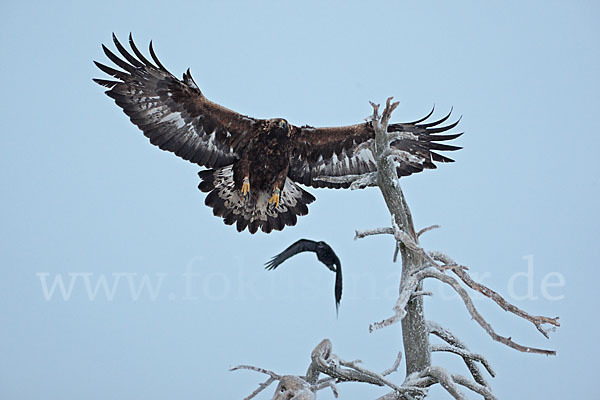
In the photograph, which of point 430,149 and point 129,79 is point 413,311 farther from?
point 129,79

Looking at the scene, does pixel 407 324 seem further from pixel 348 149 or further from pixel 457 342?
pixel 348 149

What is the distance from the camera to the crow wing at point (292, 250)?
9.41 ft

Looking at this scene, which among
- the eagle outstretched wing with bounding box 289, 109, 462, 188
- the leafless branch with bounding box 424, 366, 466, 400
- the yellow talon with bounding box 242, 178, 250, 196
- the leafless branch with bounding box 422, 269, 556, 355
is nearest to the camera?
the leafless branch with bounding box 422, 269, 556, 355

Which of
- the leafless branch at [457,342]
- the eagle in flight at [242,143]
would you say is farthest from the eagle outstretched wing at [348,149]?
the leafless branch at [457,342]

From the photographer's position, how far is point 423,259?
266 cm

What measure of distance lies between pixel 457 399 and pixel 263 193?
5.91 ft

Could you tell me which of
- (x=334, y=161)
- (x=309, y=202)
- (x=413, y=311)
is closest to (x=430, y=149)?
(x=334, y=161)

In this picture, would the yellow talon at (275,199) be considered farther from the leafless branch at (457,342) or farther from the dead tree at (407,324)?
the leafless branch at (457,342)

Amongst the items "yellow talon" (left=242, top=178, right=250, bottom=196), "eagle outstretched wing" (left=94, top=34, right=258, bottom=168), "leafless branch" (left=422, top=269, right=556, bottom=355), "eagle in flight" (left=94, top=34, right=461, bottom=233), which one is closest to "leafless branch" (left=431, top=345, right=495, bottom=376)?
"leafless branch" (left=422, top=269, right=556, bottom=355)

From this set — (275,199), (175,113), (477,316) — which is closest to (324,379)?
(477,316)

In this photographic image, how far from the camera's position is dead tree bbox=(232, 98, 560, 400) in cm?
243

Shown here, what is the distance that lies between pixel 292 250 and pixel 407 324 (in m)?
0.67

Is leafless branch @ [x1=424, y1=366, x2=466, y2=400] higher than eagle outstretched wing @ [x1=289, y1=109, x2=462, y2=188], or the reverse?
eagle outstretched wing @ [x1=289, y1=109, x2=462, y2=188]

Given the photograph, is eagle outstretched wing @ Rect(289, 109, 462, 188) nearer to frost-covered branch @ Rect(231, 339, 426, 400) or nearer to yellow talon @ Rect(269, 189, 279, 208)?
yellow talon @ Rect(269, 189, 279, 208)
